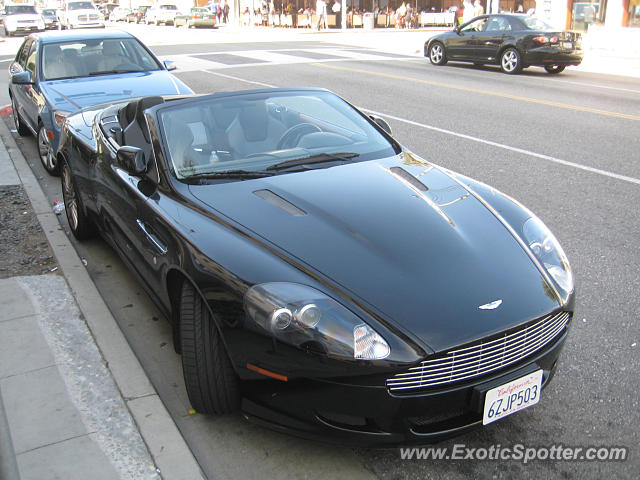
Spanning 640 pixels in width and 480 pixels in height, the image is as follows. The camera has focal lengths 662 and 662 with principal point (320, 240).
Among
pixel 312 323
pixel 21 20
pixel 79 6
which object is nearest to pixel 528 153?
pixel 312 323

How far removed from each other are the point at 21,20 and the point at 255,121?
130ft

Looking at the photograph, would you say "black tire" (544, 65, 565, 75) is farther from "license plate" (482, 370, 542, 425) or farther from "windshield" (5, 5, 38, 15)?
"windshield" (5, 5, 38, 15)

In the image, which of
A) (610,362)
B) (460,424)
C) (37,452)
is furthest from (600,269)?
(37,452)

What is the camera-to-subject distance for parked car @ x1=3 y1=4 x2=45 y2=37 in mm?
38031

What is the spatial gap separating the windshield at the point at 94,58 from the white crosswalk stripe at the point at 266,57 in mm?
10006

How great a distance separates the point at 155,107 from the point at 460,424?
2715mm

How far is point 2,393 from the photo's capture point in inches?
134

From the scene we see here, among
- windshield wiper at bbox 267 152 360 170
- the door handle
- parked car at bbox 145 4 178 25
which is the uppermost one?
parked car at bbox 145 4 178 25

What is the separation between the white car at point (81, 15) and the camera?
39062 millimetres

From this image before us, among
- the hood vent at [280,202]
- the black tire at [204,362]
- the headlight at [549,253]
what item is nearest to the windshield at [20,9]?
the hood vent at [280,202]

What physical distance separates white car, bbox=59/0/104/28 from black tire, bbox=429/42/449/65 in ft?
84.1

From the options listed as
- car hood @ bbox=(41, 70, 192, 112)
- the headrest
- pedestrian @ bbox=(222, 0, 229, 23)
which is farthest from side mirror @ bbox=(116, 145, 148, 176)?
pedestrian @ bbox=(222, 0, 229, 23)

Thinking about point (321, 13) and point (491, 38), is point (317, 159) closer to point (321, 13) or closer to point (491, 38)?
point (491, 38)

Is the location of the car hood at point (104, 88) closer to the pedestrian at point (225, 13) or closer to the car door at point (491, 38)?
the car door at point (491, 38)
